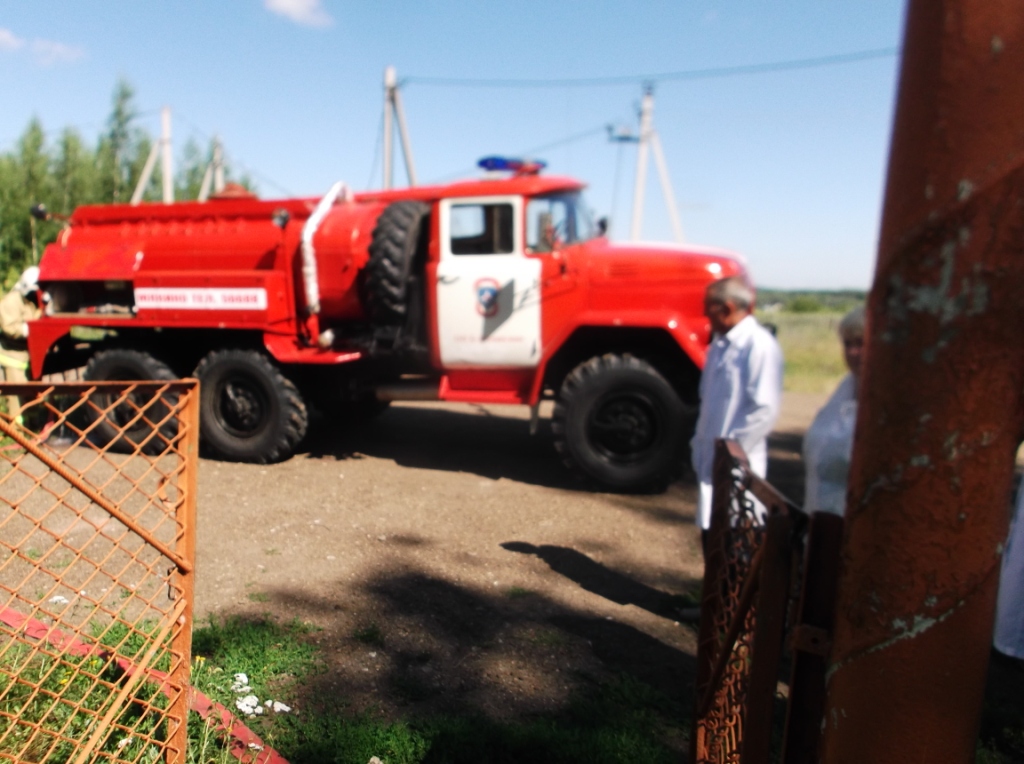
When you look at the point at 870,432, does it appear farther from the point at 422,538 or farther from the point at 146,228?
the point at 146,228

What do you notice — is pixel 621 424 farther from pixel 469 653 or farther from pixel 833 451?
pixel 833 451

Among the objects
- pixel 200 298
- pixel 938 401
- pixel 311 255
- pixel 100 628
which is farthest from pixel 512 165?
pixel 938 401

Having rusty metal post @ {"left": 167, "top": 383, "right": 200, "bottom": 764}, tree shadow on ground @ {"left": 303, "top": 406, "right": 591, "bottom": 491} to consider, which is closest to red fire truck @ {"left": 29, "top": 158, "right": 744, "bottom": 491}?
tree shadow on ground @ {"left": 303, "top": 406, "right": 591, "bottom": 491}

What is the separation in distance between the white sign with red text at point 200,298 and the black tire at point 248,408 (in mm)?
385

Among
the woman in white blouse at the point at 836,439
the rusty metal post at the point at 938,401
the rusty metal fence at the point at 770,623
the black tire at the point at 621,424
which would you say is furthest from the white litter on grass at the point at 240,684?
the black tire at the point at 621,424

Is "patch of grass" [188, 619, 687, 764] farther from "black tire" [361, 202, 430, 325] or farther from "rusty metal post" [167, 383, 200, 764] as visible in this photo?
"black tire" [361, 202, 430, 325]

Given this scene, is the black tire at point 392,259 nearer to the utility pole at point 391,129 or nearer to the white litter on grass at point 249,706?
the white litter on grass at point 249,706

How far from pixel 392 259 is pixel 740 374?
3261 millimetres

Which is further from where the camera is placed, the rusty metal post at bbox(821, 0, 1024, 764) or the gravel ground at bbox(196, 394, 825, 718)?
the gravel ground at bbox(196, 394, 825, 718)

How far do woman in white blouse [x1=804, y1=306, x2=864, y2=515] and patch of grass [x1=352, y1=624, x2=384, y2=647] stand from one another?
1.89 metres

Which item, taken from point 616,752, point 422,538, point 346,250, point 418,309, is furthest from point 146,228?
point 616,752

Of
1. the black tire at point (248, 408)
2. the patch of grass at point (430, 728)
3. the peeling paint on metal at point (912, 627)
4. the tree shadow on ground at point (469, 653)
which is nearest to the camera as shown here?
the peeling paint on metal at point (912, 627)

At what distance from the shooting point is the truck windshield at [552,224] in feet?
19.8

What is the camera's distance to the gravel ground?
3242 millimetres
